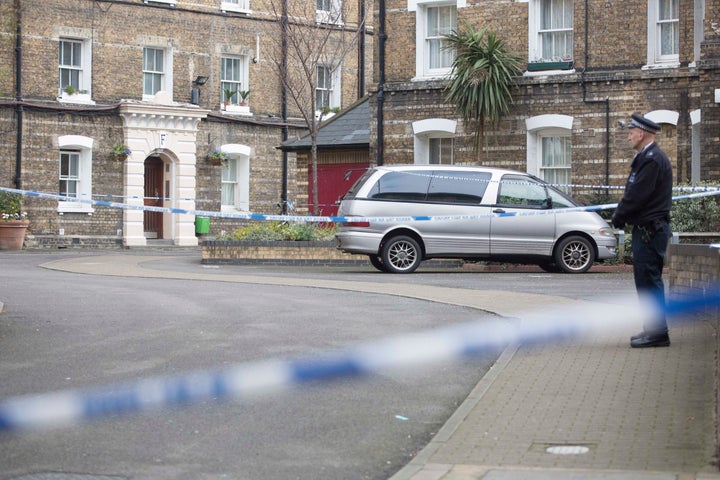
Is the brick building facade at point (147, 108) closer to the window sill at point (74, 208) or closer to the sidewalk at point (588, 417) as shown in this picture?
the window sill at point (74, 208)

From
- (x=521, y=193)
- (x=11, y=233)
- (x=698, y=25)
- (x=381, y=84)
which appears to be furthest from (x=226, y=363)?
(x=11, y=233)

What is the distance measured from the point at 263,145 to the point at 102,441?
106 feet

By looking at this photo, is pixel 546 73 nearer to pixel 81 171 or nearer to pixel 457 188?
pixel 457 188

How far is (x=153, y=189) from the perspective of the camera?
37.4 metres

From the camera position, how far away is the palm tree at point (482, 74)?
86.6ft

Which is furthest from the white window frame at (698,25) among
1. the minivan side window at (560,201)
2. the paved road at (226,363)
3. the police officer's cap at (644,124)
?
the police officer's cap at (644,124)

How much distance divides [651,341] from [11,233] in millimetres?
25946

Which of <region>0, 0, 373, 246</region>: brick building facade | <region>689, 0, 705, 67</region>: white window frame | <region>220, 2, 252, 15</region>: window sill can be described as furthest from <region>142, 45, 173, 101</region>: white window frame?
<region>689, 0, 705, 67</region>: white window frame

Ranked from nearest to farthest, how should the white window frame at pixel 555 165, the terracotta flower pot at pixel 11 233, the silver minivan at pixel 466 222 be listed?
1. the silver minivan at pixel 466 222
2. the white window frame at pixel 555 165
3. the terracotta flower pot at pixel 11 233

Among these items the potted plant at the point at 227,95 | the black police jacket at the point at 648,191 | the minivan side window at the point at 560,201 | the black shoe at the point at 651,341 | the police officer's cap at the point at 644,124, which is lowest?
the black shoe at the point at 651,341

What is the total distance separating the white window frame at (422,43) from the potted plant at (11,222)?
12.2 m

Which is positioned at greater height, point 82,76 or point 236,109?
point 82,76

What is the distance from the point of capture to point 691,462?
6086 millimetres

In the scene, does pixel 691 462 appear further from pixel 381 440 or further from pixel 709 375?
pixel 709 375
